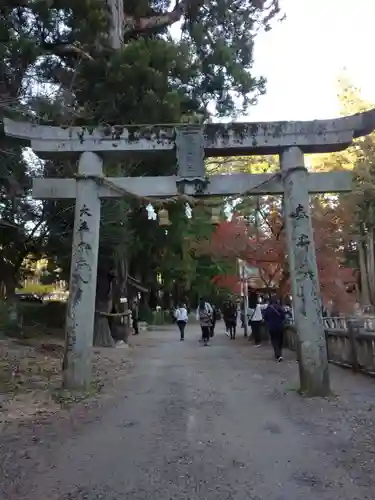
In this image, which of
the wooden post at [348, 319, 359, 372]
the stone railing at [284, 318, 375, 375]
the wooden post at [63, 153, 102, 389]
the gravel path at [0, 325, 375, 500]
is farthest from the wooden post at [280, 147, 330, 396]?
the wooden post at [63, 153, 102, 389]

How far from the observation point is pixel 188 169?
9680mm

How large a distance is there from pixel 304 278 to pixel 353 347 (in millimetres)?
3287

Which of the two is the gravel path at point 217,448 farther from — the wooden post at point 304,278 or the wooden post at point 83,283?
the wooden post at point 83,283

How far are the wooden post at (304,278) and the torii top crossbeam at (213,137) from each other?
350 millimetres

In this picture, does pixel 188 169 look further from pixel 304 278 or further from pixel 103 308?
pixel 103 308

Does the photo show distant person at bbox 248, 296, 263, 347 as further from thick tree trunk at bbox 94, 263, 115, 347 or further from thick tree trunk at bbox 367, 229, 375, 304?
thick tree trunk at bbox 367, 229, 375, 304

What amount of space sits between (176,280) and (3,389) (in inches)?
1505

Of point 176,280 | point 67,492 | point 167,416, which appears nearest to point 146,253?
point 176,280

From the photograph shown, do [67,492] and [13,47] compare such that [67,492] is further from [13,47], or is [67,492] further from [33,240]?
[33,240]

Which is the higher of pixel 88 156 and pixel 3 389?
pixel 88 156

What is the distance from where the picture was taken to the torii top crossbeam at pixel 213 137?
969 cm

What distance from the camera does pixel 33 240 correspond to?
19.0 metres

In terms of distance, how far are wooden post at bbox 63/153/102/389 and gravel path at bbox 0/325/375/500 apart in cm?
92

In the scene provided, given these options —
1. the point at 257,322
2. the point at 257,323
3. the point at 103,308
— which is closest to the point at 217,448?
the point at 257,322
